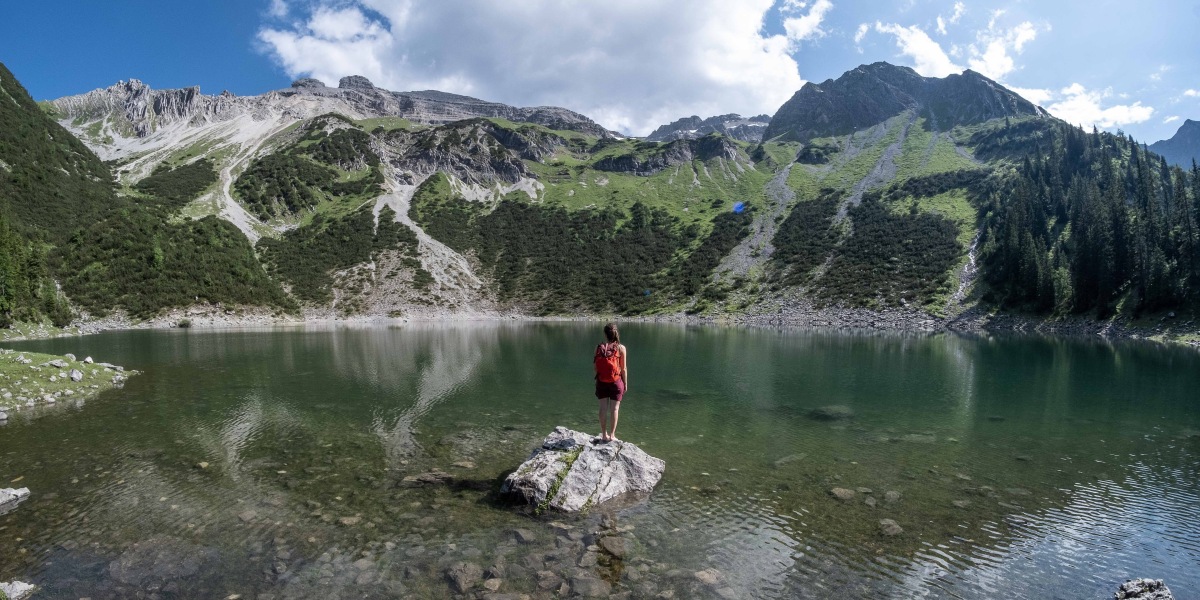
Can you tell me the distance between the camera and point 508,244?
162 m

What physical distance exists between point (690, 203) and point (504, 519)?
18661cm

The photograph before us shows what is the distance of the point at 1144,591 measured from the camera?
842 centimetres

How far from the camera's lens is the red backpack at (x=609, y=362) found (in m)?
14.3

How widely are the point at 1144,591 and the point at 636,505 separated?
8.75 meters

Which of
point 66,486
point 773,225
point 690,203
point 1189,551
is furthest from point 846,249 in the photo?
point 66,486

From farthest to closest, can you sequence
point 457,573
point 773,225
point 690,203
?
1. point 690,203
2. point 773,225
3. point 457,573

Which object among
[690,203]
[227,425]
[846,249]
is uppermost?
[690,203]

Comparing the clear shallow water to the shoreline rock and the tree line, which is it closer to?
the shoreline rock

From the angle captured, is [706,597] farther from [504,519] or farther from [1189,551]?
[1189,551]

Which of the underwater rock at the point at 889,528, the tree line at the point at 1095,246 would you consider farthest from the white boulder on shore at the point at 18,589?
the tree line at the point at 1095,246

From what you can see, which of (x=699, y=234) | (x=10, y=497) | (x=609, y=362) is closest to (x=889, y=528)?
(x=609, y=362)

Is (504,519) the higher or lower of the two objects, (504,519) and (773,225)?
the lower

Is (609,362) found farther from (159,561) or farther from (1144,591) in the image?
(1144,591)

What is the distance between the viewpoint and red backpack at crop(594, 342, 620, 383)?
46.9 ft
